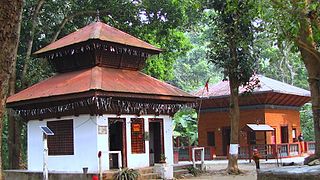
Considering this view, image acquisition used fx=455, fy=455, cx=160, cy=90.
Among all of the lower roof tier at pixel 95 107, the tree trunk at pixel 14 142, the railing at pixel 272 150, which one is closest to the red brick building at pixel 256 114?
the railing at pixel 272 150

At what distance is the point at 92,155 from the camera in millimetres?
17844

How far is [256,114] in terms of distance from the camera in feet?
98.9

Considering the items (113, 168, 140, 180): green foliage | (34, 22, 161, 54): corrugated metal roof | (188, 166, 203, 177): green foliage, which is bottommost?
(188, 166, 203, 177): green foliage

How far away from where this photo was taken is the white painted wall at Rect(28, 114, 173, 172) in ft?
58.4

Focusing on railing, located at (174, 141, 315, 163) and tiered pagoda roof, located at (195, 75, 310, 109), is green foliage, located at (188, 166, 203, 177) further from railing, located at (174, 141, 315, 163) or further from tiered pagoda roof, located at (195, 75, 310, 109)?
Result: tiered pagoda roof, located at (195, 75, 310, 109)

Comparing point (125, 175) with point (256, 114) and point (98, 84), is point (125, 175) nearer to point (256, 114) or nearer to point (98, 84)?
point (98, 84)

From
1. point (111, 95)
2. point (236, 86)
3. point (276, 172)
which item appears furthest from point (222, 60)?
point (276, 172)

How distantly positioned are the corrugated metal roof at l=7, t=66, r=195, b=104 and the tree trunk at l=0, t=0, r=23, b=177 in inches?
429

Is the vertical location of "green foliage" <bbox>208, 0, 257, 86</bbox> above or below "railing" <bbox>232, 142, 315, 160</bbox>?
above

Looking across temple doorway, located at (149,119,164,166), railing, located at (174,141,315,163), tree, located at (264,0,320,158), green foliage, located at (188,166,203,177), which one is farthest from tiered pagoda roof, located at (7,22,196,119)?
railing, located at (174,141,315,163)

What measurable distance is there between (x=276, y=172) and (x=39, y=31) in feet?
64.1

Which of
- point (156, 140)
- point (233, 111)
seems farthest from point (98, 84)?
point (233, 111)

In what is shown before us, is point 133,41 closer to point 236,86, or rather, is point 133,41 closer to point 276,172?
point 236,86

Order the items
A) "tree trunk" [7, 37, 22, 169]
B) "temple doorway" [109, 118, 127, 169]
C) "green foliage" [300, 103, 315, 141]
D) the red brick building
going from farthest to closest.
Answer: "green foliage" [300, 103, 315, 141] < the red brick building < "tree trunk" [7, 37, 22, 169] < "temple doorway" [109, 118, 127, 169]
